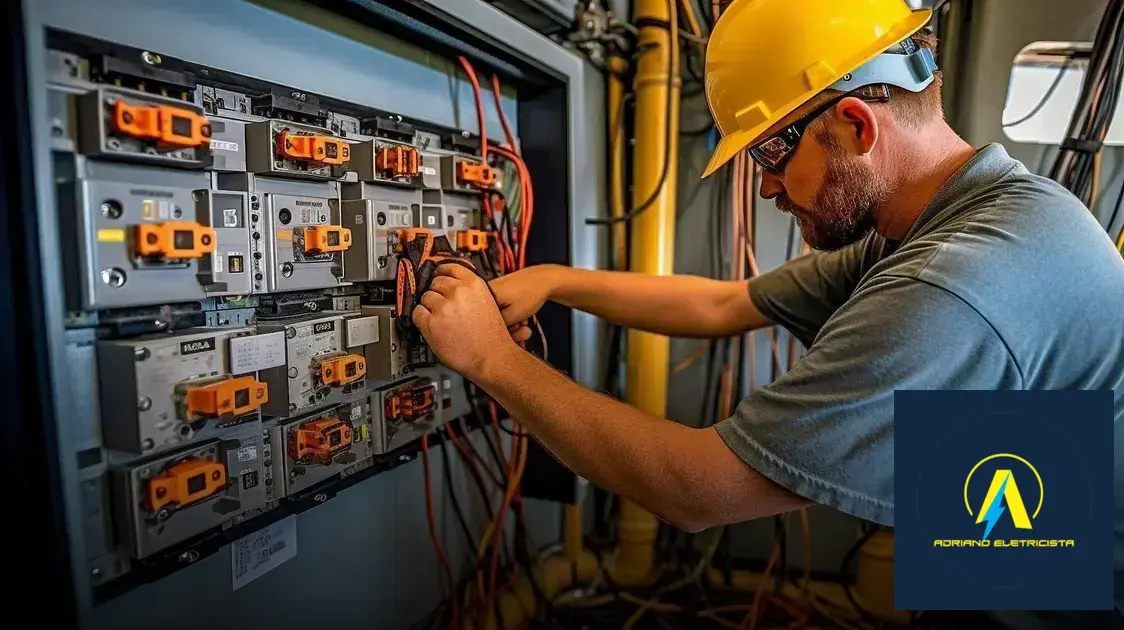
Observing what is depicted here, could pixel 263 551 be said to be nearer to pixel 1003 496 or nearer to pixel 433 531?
pixel 433 531

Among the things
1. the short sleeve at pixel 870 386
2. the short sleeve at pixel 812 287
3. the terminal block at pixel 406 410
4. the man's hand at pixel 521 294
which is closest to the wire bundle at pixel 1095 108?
the short sleeve at pixel 812 287

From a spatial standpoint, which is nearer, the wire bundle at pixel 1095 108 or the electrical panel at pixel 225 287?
the electrical panel at pixel 225 287

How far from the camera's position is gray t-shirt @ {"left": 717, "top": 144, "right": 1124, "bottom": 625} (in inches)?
26.8

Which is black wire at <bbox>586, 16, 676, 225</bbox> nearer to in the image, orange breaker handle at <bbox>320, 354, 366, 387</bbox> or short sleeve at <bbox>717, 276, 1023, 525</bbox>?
orange breaker handle at <bbox>320, 354, 366, 387</bbox>

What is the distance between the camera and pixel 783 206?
3.40 ft

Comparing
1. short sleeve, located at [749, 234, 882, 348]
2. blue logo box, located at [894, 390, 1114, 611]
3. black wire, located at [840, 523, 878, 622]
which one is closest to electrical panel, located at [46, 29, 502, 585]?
short sleeve, located at [749, 234, 882, 348]

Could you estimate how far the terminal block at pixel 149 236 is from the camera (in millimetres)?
676

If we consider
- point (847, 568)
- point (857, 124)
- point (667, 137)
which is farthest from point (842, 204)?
point (847, 568)

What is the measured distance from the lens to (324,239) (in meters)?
0.94

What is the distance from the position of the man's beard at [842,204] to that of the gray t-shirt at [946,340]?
14 cm

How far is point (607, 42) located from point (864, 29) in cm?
82

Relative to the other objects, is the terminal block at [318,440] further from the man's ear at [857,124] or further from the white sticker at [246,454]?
the man's ear at [857,124]

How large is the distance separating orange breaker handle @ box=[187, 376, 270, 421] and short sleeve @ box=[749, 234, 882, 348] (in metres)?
0.93

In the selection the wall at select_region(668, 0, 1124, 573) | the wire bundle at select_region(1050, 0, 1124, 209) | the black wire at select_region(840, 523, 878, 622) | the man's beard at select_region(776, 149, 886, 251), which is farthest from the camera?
the black wire at select_region(840, 523, 878, 622)
